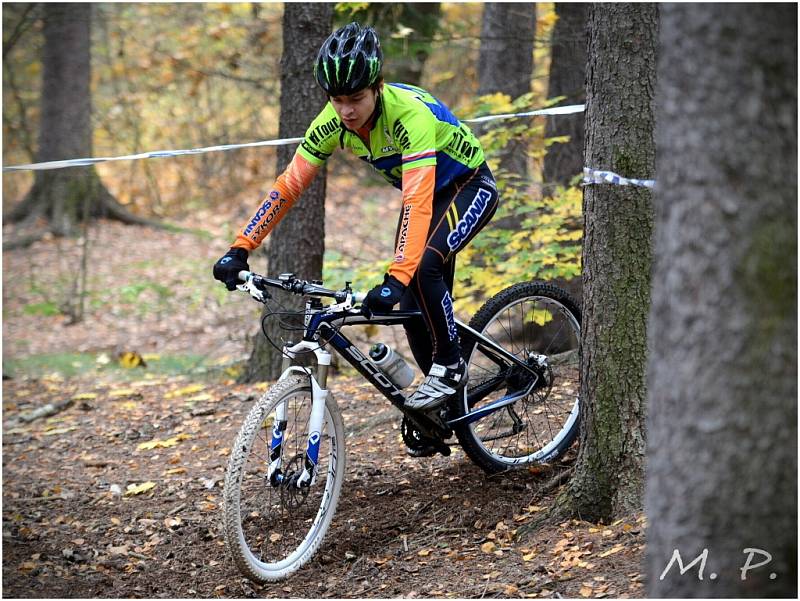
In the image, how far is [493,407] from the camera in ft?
16.0

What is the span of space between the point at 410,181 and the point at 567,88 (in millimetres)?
4908

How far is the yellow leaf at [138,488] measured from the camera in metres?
5.51

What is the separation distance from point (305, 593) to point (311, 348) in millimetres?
1150

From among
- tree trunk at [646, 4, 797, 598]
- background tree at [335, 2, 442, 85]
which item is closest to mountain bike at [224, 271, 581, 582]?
tree trunk at [646, 4, 797, 598]

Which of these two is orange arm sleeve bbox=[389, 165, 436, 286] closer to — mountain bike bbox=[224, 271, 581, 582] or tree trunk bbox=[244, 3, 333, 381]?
mountain bike bbox=[224, 271, 581, 582]

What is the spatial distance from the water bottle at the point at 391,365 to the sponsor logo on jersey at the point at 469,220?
0.64 meters

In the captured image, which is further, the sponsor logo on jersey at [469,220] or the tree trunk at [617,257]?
the sponsor logo on jersey at [469,220]

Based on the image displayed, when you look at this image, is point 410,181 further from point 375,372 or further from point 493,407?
point 493,407

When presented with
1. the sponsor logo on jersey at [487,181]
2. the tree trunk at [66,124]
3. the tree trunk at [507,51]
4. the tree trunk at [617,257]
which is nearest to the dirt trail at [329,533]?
the tree trunk at [617,257]

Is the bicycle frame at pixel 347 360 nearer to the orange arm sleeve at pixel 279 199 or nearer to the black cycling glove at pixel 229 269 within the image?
the black cycling glove at pixel 229 269

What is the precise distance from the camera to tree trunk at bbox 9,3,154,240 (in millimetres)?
14297

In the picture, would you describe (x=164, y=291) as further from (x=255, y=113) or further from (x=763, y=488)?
(x=763, y=488)

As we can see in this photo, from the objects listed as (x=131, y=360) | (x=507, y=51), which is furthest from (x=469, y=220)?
(x=131, y=360)

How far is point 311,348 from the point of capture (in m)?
4.14
